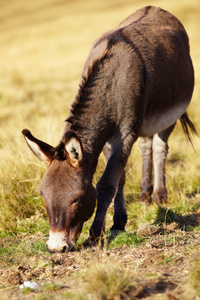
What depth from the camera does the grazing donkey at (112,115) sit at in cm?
389

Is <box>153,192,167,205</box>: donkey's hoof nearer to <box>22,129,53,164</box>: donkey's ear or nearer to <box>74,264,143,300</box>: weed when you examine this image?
<box>22,129,53,164</box>: donkey's ear

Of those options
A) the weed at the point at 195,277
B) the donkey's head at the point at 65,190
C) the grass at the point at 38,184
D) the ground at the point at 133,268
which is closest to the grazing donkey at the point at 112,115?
the donkey's head at the point at 65,190

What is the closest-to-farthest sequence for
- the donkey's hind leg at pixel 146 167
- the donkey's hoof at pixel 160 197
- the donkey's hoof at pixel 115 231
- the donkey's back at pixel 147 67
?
the donkey's back at pixel 147 67, the donkey's hoof at pixel 115 231, the donkey's hoof at pixel 160 197, the donkey's hind leg at pixel 146 167

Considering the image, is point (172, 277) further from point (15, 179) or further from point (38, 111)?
point (38, 111)

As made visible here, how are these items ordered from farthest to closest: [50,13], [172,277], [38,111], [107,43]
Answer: [50,13], [38,111], [107,43], [172,277]

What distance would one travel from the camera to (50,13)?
61438 millimetres

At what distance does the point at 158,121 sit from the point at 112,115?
112 centimetres

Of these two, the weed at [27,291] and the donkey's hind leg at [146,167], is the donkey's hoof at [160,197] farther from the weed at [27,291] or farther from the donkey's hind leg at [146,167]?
the weed at [27,291]

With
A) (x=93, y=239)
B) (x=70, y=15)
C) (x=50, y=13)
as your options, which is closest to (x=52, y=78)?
(x=93, y=239)

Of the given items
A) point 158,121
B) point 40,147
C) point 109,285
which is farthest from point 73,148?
point 158,121

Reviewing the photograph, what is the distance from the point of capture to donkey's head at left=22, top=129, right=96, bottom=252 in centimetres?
380

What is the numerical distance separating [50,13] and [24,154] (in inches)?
2312

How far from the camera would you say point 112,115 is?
4.55 m

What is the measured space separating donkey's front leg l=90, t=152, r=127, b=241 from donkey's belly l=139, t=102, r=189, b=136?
84 cm
